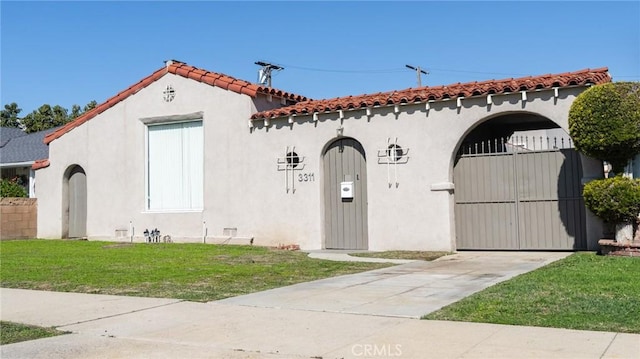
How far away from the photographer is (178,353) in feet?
17.5

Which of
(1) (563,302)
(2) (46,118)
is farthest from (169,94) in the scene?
(2) (46,118)

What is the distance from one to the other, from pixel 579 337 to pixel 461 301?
202cm

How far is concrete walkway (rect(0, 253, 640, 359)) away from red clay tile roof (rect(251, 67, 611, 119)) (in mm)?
7113

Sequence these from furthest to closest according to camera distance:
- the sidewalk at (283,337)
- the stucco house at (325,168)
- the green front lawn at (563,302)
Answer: the stucco house at (325,168) → the green front lawn at (563,302) → the sidewalk at (283,337)

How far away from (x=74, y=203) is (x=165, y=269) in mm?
10923

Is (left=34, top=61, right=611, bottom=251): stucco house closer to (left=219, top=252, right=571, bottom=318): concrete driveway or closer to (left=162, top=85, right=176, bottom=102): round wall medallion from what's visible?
(left=162, top=85, right=176, bottom=102): round wall medallion

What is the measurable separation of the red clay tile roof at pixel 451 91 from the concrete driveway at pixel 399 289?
3.82 meters

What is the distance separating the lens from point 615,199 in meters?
11.6

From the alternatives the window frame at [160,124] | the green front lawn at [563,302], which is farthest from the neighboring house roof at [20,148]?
the green front lawn at [563,302]

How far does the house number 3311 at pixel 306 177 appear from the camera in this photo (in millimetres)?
16406

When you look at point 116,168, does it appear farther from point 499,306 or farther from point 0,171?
point 499,306

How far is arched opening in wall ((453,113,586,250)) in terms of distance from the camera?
1349 centimetres

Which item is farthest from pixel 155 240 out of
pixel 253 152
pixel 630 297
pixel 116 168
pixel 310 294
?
pixel 630 297

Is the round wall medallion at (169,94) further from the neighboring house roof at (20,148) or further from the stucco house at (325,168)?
the neighboring house roof at (20,148)
